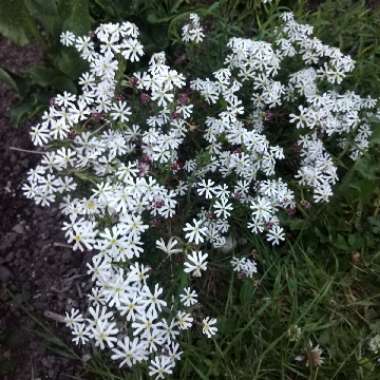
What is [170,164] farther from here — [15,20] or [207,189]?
[15,20]

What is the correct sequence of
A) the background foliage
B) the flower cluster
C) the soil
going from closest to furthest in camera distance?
the background foliage
the soil
the flower cluster

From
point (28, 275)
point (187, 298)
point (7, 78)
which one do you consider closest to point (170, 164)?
point (187, 298)

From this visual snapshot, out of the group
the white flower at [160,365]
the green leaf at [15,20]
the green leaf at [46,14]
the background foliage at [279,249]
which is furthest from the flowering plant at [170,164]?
the green leaf at [15,20]

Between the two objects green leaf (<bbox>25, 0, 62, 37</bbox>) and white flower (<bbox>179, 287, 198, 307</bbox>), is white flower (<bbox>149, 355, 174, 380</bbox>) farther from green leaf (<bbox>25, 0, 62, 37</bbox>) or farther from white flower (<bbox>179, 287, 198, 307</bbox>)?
green leaf (<bbox>25, 0, 62, 37</bbox>)

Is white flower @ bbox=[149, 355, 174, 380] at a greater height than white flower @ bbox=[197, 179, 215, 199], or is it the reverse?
white flower @ bbox=[197, 179, 215, 199]

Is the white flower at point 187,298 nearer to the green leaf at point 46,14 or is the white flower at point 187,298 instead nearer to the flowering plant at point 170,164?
the flowering plant at point 170,164

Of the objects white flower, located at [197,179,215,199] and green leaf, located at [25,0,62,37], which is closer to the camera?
white flower, located at [197,179,215,199]

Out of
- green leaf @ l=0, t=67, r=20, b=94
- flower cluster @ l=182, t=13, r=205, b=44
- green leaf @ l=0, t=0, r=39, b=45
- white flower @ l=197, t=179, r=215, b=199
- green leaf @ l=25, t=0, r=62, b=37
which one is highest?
flower cluster @ l=182, t=13, r=205, b=44

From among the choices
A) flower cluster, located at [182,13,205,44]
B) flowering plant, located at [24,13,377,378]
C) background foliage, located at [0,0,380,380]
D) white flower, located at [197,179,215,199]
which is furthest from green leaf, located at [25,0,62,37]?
white flower, located at [197,179,215,199]
